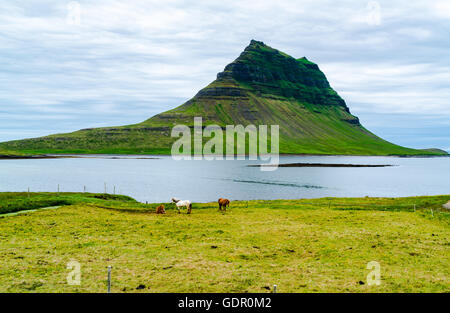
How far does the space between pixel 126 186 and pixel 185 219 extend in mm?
86567

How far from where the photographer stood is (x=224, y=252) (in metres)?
26.1

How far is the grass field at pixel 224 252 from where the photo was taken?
19438 mm

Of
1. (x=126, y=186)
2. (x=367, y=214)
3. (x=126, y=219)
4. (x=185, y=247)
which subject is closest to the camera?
(x=185, y=247)

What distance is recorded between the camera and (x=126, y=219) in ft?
131

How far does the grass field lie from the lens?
63.8ft

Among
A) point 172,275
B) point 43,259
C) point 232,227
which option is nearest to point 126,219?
point 232,227

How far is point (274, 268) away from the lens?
22594 millimetres

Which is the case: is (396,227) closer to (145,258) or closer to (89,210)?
(145,258)

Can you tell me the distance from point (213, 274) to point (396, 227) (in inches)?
886

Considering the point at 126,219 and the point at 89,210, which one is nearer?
the point at 126,219
